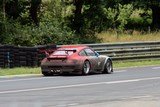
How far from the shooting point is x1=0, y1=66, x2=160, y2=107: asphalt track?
13547 mm

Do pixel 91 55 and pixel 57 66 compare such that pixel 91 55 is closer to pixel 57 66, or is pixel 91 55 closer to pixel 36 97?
pixel 57 66

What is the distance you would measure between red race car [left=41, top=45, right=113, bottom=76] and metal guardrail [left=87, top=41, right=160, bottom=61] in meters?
6.44

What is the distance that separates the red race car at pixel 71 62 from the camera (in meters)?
24.5

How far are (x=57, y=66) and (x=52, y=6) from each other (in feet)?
74.6

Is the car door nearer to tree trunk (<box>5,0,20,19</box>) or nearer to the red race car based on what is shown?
the red race car

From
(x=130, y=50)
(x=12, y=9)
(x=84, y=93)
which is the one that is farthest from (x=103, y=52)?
(x=84, y=93)

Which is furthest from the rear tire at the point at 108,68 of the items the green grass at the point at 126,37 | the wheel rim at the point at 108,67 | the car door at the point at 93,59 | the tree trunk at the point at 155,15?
the tree trunk at the point at 155,15

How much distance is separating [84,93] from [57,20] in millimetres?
27985

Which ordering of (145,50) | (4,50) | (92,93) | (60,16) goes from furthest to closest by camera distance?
(60,16)
(145,50)
(4,50)
(92,93)

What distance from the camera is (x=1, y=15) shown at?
36.5 metres

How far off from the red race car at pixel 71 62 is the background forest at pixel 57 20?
31.8 ft

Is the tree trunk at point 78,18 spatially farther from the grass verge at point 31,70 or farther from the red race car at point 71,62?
the red race car at point 71,62

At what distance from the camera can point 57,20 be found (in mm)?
44125

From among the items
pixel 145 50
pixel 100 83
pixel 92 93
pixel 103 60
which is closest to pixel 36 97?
pixel 92 93
